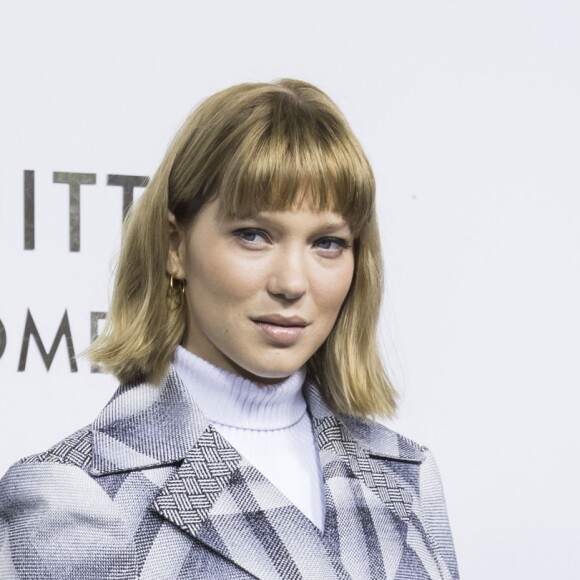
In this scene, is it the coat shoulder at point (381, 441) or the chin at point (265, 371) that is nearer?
the chin at point (265, 371)

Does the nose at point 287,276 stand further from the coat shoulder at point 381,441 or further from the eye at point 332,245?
the coat shoulder at point 381,441

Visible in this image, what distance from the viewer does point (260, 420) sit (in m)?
1.15

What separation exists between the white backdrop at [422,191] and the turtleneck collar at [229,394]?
69 centimetres

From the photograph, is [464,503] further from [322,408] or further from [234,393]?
[234,393]

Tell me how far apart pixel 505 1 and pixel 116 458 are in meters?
1.29

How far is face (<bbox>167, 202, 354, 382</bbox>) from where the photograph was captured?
106 cm

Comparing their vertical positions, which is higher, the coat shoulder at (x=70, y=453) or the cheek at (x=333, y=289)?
the cheek at (x=333, y=289)

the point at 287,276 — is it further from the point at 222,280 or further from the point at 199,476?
the point at 199,476

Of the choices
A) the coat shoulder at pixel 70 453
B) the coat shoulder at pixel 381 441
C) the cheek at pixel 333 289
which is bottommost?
the coat shoulder at pixel 381 441

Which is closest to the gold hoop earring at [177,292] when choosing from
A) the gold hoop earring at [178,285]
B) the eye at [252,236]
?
the gold hoop earring at [178,285]

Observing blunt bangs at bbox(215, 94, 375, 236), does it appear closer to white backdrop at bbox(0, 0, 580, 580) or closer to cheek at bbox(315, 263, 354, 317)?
cheek at bbox(315, 263, 354, 317)

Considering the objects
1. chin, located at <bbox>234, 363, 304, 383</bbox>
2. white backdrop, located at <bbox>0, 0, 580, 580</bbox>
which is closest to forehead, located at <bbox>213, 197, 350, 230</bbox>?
chin, located at <bbox>234, 363, 304, 383</bbox>

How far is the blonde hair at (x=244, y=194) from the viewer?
1051mm

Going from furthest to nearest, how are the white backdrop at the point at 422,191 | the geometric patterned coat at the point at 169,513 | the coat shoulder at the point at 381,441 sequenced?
the white backdrop at the point at 422,191 < the coat shoulder at the point at 381,441 < the geometric patterned coat at the point at 169,513
